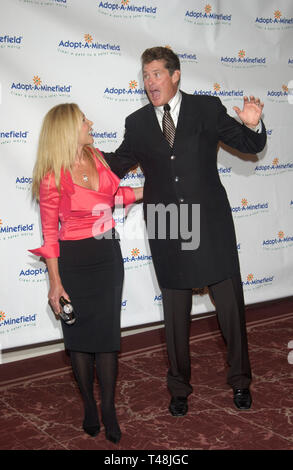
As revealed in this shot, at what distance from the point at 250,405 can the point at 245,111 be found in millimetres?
1481

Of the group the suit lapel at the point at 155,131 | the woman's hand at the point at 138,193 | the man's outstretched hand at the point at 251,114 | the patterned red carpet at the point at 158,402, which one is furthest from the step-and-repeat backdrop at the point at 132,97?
the man's outstretched hand at the point at 251,114

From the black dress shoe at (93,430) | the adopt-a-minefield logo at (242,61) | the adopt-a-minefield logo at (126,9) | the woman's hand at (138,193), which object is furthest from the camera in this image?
the adopt-a-minefield logo at (242,61)

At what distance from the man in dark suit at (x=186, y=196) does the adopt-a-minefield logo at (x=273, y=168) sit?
1.83 meters

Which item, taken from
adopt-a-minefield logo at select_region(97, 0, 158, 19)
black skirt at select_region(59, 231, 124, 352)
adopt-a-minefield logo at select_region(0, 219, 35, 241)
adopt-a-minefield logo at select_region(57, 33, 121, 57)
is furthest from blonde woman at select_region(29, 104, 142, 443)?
adopt-a-minefield logo at select_region(97, 0, 158, 19)

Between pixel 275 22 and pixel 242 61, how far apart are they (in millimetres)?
473

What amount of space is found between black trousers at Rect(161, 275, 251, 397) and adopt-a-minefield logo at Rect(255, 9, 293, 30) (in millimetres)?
2492

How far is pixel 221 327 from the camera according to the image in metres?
3.18

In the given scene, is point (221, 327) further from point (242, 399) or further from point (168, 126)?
point (168, 126)

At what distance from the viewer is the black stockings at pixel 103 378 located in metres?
2.84

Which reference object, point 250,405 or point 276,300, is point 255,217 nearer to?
point 276,300

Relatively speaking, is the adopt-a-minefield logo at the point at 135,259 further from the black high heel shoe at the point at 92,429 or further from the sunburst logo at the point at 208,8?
the sunburst logo at the point at 208,8

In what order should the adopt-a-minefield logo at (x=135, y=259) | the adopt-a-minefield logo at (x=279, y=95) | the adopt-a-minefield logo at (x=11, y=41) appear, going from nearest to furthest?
the adopt-a-minefield logo at (x=11, y=41) < the adopt-a-minefield logo at (x=135, y=259) < the adopt-a-minefield logo at (x=279, y=95)

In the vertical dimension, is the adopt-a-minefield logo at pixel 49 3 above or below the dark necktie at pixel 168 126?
above

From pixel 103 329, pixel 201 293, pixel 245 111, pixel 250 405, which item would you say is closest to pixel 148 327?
pixel 201 293
